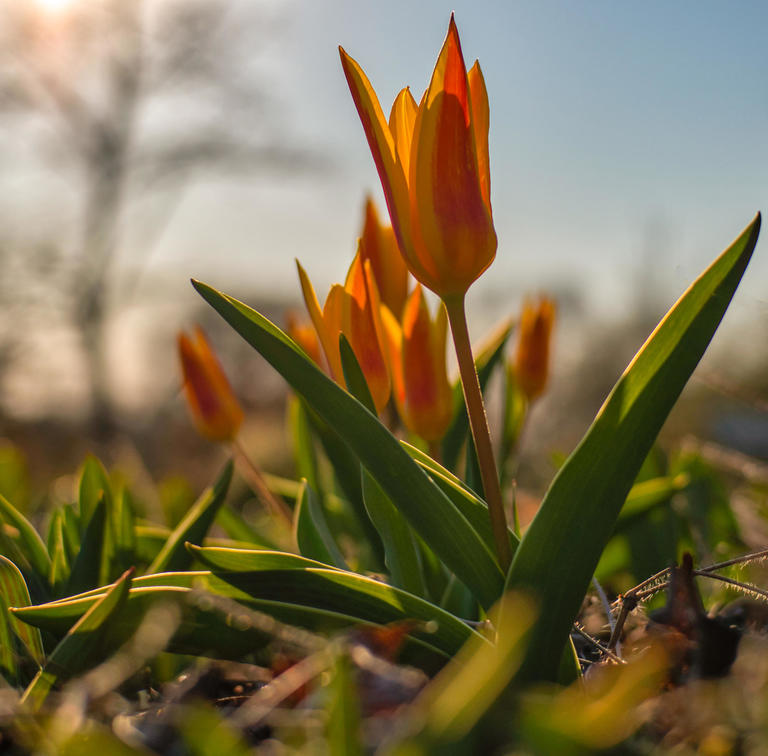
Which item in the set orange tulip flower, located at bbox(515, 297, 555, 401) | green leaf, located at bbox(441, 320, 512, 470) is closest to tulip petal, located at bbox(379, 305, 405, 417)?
green leaf, located at bbox(441, 320, 512, 470)

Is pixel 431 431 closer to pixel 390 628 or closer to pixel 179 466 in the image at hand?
pixel 390 628

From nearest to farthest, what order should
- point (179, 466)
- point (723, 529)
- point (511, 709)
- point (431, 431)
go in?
point (511, 709) < point (431, 431) < point (723, 529) < point (179, 466)

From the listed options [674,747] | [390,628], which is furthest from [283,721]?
[674,747]

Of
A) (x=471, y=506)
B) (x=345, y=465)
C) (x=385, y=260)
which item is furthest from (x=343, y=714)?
(x=385, y=260)

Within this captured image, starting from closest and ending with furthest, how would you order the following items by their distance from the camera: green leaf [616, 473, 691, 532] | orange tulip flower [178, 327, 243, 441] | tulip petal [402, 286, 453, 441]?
tulip petal [402, 286, 453, 441] → green leaf [616, 473, 691, 532] → orange tulip flower [178, 327, 243, 441]

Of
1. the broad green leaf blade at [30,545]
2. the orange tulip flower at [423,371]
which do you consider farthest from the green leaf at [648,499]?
the broad green leaf blade at [30,545]

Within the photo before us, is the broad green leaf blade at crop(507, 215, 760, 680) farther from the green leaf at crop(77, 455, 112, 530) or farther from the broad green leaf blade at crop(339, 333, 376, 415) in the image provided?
the green leaf at crop(77, 455, 112, 530)
